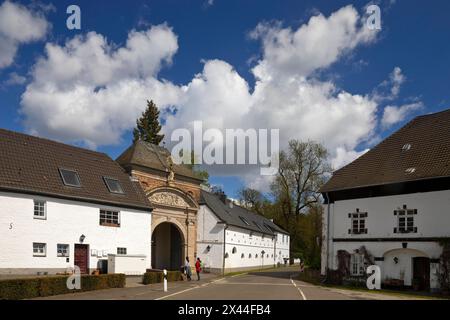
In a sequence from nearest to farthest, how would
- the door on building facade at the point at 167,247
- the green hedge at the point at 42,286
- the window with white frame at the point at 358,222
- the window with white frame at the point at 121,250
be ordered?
1. the green hedge at the point at 42,286
2. the window with white frame at the point at 358,222
3. the window with white frame at the point at 121,250
4. the door on building facade at the point at 167,247

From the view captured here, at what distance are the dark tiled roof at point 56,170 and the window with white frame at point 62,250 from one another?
9.41 feet

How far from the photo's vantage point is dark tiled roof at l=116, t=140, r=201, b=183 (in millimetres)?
37625

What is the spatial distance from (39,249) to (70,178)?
16.6 feet

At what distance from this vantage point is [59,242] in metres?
27.3

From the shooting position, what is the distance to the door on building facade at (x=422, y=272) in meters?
28.0

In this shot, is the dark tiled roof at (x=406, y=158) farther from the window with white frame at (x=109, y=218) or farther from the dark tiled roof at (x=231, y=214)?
the dark tiled roof at (x=231, y=214)

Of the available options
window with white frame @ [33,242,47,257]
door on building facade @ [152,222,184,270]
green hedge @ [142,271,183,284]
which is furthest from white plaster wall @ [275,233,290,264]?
window with white frame @ [33,242,47,257]

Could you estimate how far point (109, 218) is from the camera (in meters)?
30.8

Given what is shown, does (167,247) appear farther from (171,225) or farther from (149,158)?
(149,158)

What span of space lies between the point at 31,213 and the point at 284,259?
48681 millimetres

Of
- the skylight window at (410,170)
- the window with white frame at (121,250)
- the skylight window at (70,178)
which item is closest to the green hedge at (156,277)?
the window with white frame at (121,250)

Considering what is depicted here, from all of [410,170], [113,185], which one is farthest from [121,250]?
[410,170]

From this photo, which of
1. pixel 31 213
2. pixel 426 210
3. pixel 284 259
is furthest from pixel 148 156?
pixel 284 259

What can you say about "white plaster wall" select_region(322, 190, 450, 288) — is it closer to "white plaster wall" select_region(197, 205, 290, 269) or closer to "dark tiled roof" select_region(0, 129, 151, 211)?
"white plaster wall" select_region(197, 205, 290, 269)
